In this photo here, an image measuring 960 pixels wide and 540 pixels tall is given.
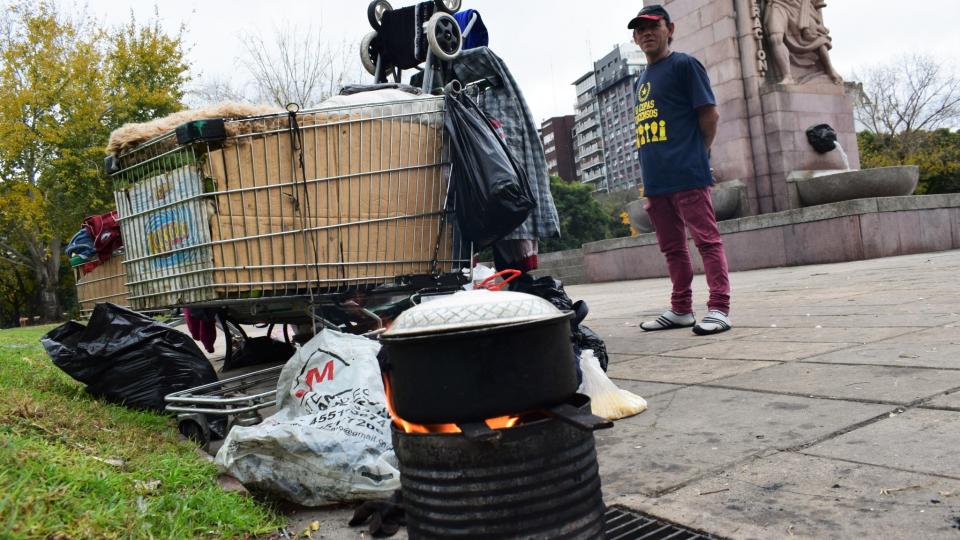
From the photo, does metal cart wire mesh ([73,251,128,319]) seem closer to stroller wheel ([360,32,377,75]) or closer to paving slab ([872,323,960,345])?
stroller wheel ([360,32,377,75])

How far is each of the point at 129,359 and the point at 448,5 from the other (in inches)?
108

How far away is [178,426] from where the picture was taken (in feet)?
11.5

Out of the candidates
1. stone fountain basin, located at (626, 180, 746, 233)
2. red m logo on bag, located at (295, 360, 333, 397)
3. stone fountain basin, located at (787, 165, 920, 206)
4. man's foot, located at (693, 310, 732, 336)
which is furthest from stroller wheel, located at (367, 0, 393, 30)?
stone fountain basin, located at (787, 165, 920, 206)

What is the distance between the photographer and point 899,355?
129 inches

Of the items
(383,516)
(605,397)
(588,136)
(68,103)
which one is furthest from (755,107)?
(588,136)

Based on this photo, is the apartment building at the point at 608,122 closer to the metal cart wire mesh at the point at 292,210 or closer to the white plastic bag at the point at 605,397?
the metal cart wire mesh at the point at 292,210

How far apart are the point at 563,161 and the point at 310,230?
125734 millimetres

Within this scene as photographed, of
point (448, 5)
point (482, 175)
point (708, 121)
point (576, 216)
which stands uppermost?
point (576, 216)

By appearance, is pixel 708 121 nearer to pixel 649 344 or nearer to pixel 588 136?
pixel 649 344

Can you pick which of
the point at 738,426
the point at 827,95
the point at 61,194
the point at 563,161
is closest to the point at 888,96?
the point at 827,95

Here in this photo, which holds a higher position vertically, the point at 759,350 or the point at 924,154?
the point at 924,154

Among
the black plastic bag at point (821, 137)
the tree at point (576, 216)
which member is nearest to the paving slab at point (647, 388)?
the black plastic bag at point (821, 137)

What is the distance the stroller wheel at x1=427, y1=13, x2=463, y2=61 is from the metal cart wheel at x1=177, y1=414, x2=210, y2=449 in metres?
2.26

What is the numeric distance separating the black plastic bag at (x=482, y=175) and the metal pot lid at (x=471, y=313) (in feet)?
6.18
